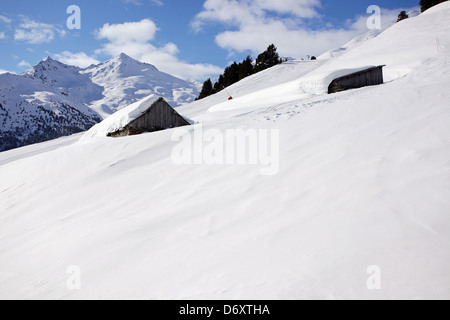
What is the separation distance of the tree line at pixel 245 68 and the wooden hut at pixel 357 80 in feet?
95.4

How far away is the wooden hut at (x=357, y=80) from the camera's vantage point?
1608 centimetres

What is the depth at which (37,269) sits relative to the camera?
418cm

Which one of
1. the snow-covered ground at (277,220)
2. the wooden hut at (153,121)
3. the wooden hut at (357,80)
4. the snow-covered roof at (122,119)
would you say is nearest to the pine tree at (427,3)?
the wooden hut at (357,80)

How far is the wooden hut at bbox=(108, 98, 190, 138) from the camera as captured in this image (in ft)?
46.4

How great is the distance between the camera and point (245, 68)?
4769 centimetres

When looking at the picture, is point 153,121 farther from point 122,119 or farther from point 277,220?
point 277,220

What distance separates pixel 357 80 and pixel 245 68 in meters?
33.1

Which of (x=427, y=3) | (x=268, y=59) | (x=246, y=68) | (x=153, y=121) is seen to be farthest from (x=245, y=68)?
(x=153, y=121)

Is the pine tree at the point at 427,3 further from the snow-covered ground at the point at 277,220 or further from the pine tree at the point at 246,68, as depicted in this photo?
the snow-covered ground at the point at 277,220

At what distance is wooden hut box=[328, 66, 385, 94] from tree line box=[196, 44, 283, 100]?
29.1m

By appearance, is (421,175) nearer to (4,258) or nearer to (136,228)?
(136,228)

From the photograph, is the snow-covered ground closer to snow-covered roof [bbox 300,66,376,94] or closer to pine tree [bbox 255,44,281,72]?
snow-covered roof [bbox 300,66,376,94]

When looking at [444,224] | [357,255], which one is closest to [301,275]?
[357,255]

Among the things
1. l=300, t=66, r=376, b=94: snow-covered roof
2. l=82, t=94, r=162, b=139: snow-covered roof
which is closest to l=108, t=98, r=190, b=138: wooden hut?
l=82, t=94, r=162, b=139: snow-covered roof
